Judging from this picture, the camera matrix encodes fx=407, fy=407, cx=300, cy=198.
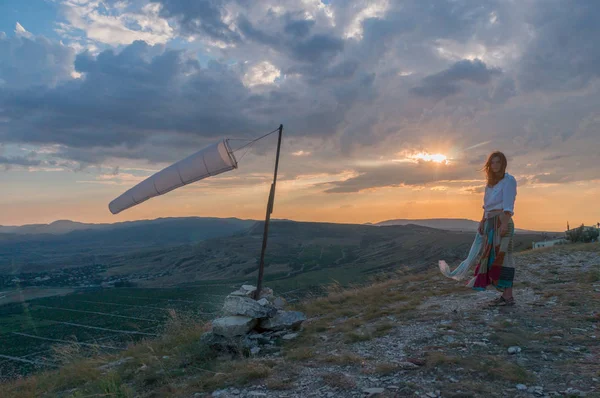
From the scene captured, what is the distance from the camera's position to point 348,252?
3462 inches

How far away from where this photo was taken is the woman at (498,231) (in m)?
6.67

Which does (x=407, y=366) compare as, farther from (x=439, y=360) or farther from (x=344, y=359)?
(x=344, y=359)

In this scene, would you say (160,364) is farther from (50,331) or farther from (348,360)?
(50,331)

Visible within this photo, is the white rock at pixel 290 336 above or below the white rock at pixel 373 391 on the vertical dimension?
below

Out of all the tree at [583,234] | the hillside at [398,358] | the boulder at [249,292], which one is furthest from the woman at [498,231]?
the tree at [583,234]

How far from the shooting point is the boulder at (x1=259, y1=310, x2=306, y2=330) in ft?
23.7

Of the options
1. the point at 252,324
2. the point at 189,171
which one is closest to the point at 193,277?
the point at 189,171

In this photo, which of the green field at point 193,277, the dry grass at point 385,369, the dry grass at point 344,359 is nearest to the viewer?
the dry grass at point 385,369

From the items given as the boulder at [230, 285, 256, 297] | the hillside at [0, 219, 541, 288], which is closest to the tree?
the boulder at [230, 285, 256, 297]

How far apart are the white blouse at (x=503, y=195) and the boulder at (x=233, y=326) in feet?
15.0

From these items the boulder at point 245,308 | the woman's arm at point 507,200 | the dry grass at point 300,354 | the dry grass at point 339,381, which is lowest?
the dry grass at point 300,354

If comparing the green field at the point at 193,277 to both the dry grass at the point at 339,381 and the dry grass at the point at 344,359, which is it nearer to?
the dry grass at the point at 344,359

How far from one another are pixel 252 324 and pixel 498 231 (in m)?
4.44

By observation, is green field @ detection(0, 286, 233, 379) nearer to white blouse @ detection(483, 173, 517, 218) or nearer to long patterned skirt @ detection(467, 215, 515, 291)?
long patterned skirt @ detection(467, 215, 515, 291)
